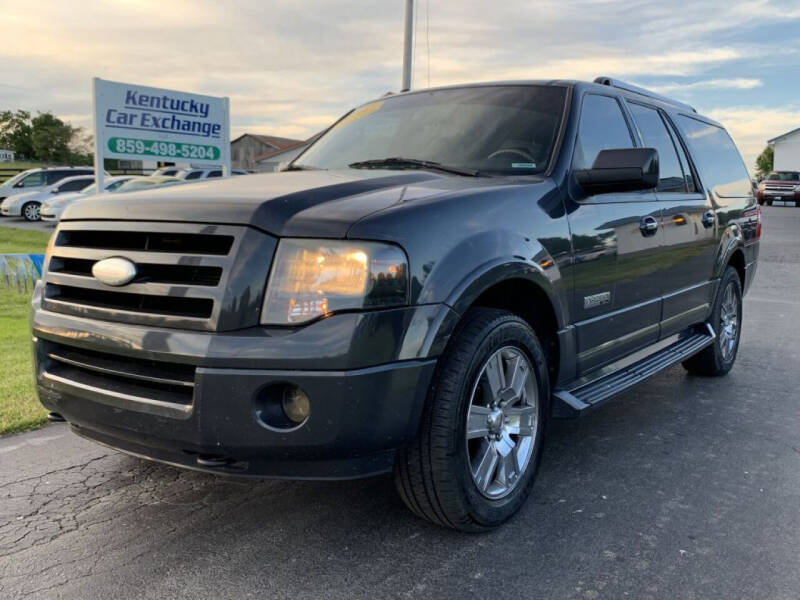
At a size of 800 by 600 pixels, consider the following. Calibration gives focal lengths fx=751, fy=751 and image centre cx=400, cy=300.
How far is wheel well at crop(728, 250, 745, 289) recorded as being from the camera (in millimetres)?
5828

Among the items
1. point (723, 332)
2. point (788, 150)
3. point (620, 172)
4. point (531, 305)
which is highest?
point (788, 150)

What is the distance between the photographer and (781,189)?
39.7 metres

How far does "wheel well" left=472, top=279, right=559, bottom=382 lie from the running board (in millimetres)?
158

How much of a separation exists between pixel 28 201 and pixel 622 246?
82.9ft

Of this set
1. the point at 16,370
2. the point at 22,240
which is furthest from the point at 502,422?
the point at 22,240

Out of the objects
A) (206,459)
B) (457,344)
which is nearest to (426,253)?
(457,344)

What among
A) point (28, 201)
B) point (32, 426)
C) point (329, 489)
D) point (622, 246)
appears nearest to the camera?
point (329, 489)

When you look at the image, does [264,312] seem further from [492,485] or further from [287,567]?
[492,485]

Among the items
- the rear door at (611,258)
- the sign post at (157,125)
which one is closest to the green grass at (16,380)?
the rear door at (611,258)

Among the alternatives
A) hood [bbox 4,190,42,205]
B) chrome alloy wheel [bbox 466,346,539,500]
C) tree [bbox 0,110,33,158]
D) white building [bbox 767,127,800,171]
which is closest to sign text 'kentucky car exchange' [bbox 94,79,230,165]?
chrome alloy wheel [bbox 466,346,539,500]

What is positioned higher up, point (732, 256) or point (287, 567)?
point (732, 256)

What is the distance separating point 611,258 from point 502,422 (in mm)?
1192

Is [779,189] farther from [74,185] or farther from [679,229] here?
[679,229]

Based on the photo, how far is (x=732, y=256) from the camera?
577 cm
